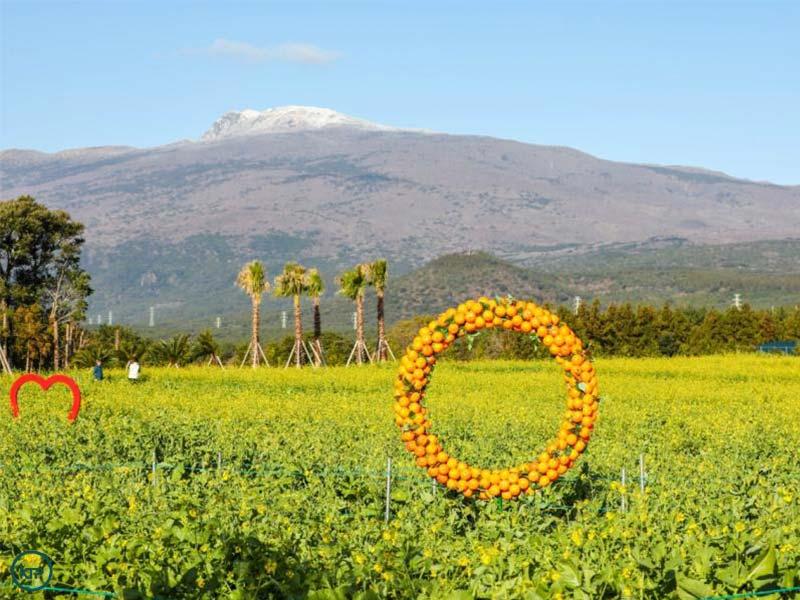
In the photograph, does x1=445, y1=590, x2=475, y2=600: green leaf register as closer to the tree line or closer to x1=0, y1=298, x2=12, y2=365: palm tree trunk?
the tree line

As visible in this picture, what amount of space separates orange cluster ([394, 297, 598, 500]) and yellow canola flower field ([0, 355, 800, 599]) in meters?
0.32

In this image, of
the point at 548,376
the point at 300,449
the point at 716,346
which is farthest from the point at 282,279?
the point at 300,449

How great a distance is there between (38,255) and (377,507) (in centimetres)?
A: 8834

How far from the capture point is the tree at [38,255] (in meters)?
91.5

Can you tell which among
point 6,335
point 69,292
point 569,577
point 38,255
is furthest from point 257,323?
point 569,577

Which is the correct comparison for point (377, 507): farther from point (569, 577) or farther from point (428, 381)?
point (569, 577)

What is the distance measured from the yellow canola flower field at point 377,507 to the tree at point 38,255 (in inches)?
2479

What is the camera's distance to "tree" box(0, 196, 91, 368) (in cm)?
9150

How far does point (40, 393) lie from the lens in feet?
114

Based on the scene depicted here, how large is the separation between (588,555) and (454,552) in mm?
1230

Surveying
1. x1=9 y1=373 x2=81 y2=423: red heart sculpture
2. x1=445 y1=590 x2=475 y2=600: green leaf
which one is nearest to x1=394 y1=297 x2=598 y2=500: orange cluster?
x1=445 y1=590 x2=475 y2=600: green leaf

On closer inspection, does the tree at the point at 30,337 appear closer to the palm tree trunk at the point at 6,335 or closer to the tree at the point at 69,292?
the palm tree trunk at the point at 6,335

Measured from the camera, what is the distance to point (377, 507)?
1412 centimetres

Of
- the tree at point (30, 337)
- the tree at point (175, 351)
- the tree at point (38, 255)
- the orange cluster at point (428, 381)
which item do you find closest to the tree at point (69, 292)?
the tree at point (38, 255)
